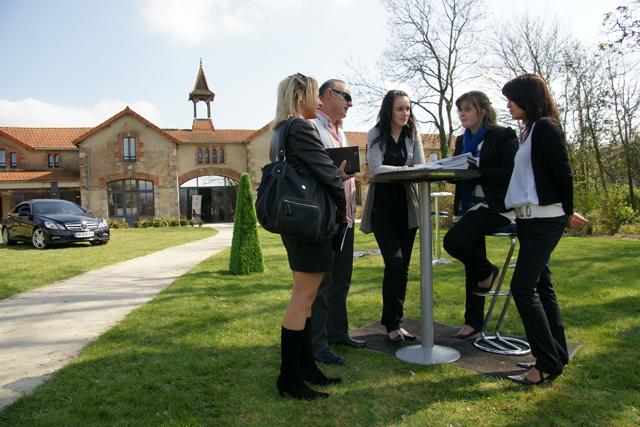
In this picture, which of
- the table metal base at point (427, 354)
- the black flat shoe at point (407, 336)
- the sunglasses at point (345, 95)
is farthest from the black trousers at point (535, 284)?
the sunglasses at point (345, 95)

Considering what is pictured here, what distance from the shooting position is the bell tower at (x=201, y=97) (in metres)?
39.6

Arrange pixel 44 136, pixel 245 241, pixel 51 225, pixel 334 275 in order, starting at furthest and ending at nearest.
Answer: pixel 44 136 → pixel 51 225 → pixel 245 241 → pixel 334 275

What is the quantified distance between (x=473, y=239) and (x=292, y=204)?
1682 millimetres

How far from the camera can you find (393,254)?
3910 millimetres

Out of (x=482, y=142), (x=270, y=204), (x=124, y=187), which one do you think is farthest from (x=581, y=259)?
(x=124, y=187)

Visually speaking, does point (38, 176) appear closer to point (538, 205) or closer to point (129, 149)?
point (129, 149)

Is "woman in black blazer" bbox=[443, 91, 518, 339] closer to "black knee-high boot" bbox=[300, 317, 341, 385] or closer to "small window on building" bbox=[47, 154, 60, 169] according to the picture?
"black knee-high boot" bbox=[300, 317, 341, 385]

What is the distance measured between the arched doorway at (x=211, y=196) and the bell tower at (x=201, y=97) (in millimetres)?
5430

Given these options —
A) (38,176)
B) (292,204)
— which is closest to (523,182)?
(292,204)

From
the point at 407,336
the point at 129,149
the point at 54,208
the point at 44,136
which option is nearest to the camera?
the point at 407,336

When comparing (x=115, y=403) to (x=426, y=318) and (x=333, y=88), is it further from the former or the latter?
(x=333, y=88)

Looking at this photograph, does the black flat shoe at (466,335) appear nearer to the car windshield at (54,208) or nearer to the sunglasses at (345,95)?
the sunglasses at (345,95)

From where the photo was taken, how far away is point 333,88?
12.3 feet

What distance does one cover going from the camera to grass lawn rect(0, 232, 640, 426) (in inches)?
103
